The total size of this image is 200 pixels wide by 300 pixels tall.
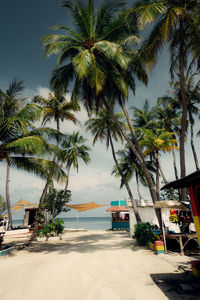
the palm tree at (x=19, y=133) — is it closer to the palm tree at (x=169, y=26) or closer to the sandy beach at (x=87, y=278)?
the sandy beach at (x=87, y=278)

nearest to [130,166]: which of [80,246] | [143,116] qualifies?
[143,116]

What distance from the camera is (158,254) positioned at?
293 inches

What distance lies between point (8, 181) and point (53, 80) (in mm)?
12038

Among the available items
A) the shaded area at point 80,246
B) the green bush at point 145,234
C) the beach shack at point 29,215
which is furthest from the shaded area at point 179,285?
the beach shack at point 29,215

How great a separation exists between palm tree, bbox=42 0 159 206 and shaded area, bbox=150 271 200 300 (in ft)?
14.8

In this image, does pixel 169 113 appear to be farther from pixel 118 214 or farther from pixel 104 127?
pixel 118 214

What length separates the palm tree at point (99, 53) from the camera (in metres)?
9.38

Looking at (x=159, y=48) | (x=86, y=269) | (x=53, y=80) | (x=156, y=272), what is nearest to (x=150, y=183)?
(x=156, y=272)

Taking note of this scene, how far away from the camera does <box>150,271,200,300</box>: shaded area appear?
3.55 meters

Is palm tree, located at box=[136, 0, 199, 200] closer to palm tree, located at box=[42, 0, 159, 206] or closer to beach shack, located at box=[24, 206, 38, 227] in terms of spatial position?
palm tree, located at box=[42, 0, 159, 206]

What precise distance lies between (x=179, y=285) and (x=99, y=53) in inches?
438

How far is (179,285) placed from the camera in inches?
158

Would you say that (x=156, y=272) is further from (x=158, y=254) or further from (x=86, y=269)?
(x=158, y=254)

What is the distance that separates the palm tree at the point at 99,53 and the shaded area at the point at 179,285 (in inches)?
177
